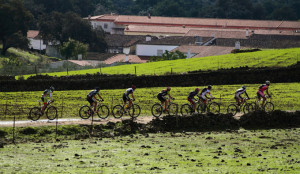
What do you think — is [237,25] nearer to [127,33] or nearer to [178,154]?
[127,33]

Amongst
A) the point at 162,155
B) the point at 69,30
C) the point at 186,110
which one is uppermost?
the point at 69,30

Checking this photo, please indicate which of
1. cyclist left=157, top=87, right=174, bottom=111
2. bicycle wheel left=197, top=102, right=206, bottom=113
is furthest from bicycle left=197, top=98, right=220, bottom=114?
cyclist left=157, top=87, right=174, bottom=111

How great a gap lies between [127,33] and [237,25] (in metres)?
29.9

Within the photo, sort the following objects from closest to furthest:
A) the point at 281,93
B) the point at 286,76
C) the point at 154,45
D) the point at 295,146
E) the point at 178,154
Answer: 1. the point at 178,154
2. the point at 295,146
3. the point at 281,93
4. the point at 286,76
5. the point at 154,45

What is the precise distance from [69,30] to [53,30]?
427 centimetres

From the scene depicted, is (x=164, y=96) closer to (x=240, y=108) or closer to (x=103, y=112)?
(x=103, y=112)

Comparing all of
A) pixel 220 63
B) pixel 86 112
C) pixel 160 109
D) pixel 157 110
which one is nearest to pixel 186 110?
pixel 160 109

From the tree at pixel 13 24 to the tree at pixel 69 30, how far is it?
449 inches

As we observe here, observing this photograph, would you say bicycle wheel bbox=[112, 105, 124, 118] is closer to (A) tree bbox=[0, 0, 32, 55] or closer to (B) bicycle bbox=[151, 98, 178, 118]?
(B) bicycle bbox=[151, 98, 178, 118]

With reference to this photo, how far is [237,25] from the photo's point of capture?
183375mm

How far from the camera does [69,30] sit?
145 meters

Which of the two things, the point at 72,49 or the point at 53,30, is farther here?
the point at 53,30

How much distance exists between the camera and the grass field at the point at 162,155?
28.7 meters

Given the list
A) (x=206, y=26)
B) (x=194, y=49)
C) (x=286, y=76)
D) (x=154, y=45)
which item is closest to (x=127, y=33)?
(x=206, y=26)
